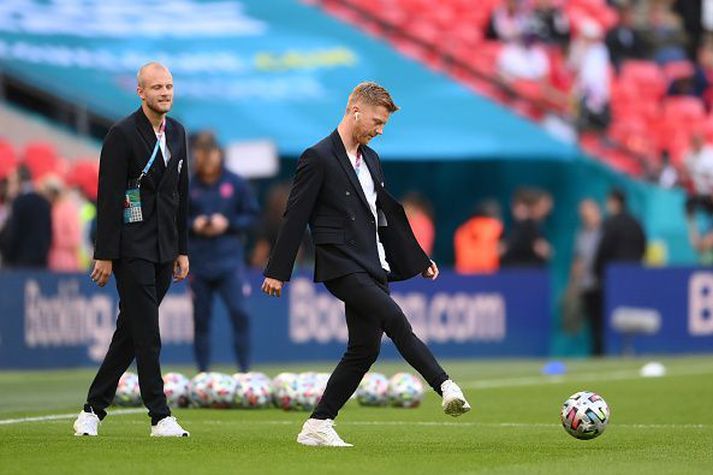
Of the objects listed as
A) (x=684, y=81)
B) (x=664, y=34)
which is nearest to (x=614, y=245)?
(x=684, y=81)

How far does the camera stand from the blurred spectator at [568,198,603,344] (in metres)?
25.7

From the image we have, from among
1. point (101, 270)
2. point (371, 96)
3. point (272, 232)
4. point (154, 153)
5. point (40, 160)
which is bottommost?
point (101, 270)

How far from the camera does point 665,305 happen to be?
26.0 m

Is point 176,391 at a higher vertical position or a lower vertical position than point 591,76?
lower

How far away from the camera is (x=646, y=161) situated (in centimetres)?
2938

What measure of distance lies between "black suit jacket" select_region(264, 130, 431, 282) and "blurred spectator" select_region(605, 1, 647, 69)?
2367 centimetres

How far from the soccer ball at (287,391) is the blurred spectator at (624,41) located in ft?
66.8

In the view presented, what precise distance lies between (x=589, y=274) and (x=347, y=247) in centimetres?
1523

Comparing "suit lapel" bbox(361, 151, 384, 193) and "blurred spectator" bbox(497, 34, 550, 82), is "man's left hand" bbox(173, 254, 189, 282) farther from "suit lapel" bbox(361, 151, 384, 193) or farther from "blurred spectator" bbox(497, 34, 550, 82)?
"blurred spectator" bbox(497, 34, 550, 82)

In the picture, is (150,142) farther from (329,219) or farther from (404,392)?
(404,392)

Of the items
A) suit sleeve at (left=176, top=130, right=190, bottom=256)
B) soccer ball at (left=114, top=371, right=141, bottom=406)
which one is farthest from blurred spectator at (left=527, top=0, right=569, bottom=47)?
suit sleeve at (left=176, top=130, right=190, bottom=256)

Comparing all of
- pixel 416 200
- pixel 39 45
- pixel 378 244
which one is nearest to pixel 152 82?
pixel 378 244

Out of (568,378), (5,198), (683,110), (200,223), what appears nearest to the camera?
(200,223)

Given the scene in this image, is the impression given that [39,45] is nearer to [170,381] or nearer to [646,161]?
[646,161]
